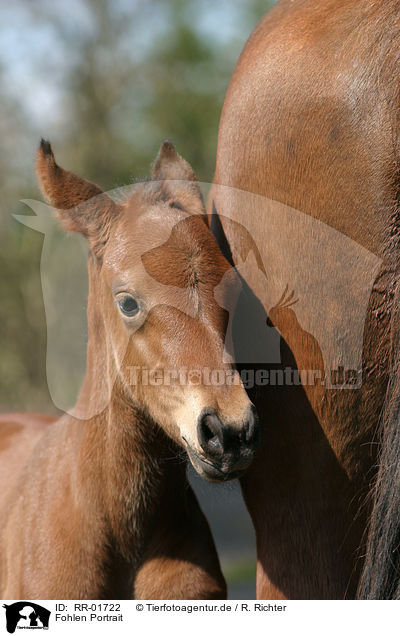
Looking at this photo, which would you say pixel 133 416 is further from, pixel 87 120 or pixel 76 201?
pixel 87 120

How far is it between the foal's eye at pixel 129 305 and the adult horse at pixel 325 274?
34 centimetres

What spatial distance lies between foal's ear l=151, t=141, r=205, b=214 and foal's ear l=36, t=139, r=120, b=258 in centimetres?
19

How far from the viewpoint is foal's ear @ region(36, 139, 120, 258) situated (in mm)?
2121

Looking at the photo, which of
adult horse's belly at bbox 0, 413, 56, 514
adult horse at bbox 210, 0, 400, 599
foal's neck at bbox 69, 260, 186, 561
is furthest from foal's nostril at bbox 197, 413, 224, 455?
adult horse's belly at bbox 0, 413, 56, 514

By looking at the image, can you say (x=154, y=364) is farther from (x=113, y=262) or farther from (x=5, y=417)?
(x=5, y=417)

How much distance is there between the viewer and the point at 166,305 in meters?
1.89

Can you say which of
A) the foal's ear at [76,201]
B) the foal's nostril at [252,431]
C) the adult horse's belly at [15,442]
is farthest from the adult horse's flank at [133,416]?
the adult horse's belly at [15,442]

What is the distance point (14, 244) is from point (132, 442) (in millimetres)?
4087

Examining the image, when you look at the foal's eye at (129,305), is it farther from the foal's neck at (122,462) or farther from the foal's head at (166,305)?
the foal's neck at (122,462)

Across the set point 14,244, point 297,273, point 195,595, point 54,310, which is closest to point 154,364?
point 297,273

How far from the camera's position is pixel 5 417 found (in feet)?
11.8

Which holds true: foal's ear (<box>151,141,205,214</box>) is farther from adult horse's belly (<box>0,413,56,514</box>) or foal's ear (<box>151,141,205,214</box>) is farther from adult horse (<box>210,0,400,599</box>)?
adult horse's belly (<box>0,413,56,514</box>)
